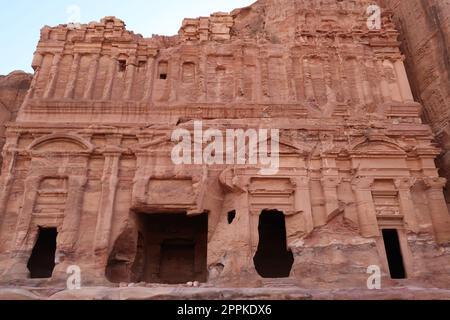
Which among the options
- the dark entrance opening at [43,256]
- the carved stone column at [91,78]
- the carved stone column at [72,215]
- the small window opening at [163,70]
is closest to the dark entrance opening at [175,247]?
the carved stone column at [72,215]

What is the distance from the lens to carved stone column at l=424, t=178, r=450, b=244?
39.7 feet

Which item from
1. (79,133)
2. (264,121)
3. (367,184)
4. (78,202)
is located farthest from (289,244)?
(79,133)

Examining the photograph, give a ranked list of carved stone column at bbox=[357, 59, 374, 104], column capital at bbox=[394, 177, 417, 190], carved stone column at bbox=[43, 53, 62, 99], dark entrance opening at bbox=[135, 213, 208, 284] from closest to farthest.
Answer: column capital at bbox=[394, 177, 417, 190], dark entrance opening at bbox=[135, 213, 208, 284], carved stone column at bbox=[43, 53, 62, 99], carved stone column at bbox=[357, 59, 374, 104]

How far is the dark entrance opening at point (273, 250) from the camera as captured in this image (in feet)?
47.0

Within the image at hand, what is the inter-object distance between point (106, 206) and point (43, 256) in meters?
3.09

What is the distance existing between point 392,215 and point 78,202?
945 centimetres

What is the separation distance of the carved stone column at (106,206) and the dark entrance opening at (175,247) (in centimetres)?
188

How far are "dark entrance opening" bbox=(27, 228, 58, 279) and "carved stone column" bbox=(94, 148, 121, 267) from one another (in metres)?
1.96

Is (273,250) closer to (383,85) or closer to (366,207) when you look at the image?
(366,207)

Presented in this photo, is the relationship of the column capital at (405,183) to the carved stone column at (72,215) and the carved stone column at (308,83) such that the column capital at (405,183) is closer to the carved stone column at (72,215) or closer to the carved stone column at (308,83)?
the carved stone column at (308,83)

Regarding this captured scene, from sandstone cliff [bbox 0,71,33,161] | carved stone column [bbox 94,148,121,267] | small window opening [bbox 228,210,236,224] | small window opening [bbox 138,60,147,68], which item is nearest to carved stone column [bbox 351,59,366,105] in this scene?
small window opening [bbox 228,210,236,224]

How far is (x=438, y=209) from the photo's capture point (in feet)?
40.9

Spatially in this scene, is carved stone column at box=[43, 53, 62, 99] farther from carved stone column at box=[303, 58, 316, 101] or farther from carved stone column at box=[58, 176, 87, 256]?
carved stone column at box=[303, 58, 316, 101]

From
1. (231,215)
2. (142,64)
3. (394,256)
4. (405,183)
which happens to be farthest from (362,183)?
(142,64)
